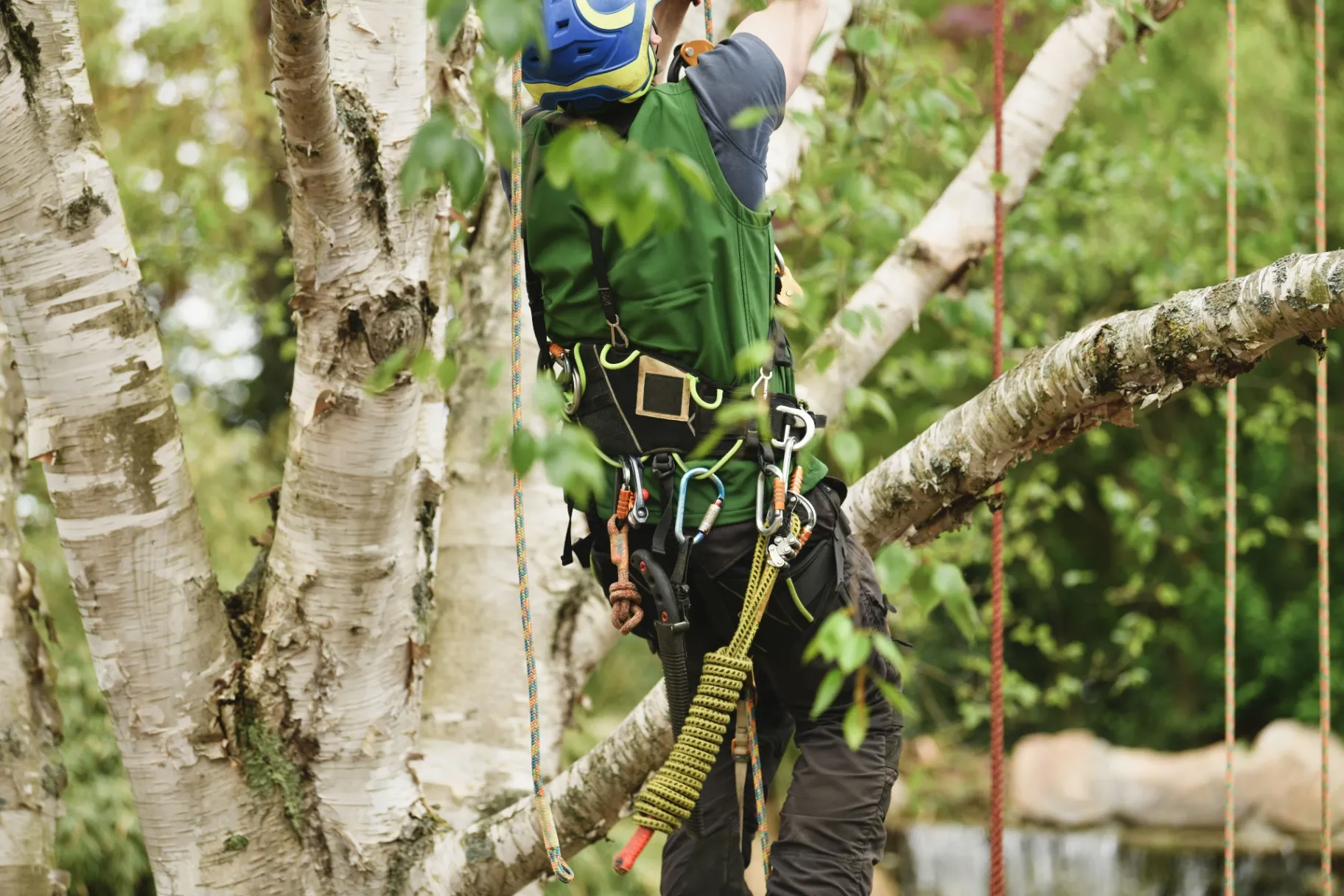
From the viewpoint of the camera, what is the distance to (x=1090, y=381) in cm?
191

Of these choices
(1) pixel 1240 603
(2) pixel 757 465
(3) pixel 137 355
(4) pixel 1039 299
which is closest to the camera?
(2) pixel 757 465

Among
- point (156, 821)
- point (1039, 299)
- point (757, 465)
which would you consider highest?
point (1039, 299)

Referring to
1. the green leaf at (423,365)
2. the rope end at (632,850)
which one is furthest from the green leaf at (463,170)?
the rope end at (632,850)

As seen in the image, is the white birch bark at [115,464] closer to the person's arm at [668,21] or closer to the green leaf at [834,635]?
the person's arm at [668,21]

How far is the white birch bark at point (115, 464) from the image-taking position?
195cm

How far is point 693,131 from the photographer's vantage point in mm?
1751

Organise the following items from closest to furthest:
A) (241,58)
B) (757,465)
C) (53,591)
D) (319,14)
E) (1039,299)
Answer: (319,14) < (757,465) < (53,591) < (241,58) < (1039,299)

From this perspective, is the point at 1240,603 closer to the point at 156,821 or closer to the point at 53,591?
the point at 53,591

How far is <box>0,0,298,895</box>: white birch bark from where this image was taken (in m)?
1.95

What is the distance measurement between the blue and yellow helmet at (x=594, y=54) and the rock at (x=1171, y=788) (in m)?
7.80

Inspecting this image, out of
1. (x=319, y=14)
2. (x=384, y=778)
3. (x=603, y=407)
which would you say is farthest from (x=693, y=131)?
(x=384, y=778)

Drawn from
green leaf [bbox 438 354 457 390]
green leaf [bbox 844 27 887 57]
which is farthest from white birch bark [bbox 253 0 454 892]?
green leaf [bbox 844 27 887 57]

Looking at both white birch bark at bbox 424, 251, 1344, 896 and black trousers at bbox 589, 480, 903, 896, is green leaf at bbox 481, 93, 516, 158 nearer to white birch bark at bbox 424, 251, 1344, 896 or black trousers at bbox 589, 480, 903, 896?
black trousers at bbox 589, 480, 903, 896

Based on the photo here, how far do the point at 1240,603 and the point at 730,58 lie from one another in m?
8.43
